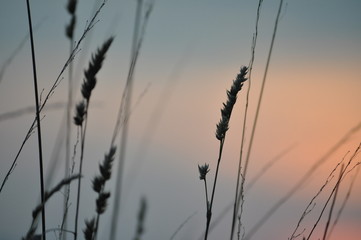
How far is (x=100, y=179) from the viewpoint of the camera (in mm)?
1302

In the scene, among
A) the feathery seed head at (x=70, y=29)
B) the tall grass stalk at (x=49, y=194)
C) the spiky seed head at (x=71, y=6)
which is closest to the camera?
the tall grass stalk at (x=49, y=194)

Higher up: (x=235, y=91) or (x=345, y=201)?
(x=235, y=91)

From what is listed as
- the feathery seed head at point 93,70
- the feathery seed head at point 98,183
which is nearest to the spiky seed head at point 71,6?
the feathery seed head at point 93,70

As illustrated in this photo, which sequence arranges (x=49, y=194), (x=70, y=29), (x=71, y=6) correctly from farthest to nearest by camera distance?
(x=70, y=29) < (x=71, y=6) < (x=49, y=194)

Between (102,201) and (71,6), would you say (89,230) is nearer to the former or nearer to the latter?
(102,201)

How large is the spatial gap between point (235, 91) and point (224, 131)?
0.16 m

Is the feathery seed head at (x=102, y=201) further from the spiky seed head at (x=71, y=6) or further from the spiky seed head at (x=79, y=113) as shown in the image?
the spiky seed head at (x=71, y=6)

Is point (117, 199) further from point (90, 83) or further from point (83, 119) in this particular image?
point (90, 83)

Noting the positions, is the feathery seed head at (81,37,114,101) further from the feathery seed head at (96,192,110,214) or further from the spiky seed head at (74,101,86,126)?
the feathery seed head at (96,192,110,214)

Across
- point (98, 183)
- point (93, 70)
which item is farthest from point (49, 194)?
point (93, 70)

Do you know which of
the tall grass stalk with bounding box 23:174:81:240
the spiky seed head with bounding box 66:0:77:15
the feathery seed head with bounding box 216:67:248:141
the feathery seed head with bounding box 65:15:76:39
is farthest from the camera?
the feathery seed head with bounding box 65:15:76:39

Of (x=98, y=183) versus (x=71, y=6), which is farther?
(x=71, y=6)

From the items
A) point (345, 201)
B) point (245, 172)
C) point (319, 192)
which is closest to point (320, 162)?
point (319, 192)

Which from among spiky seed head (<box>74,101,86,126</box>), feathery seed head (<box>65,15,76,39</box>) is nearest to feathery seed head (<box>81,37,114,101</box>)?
spiky seed head (<box>74,101,86,126</box>)
